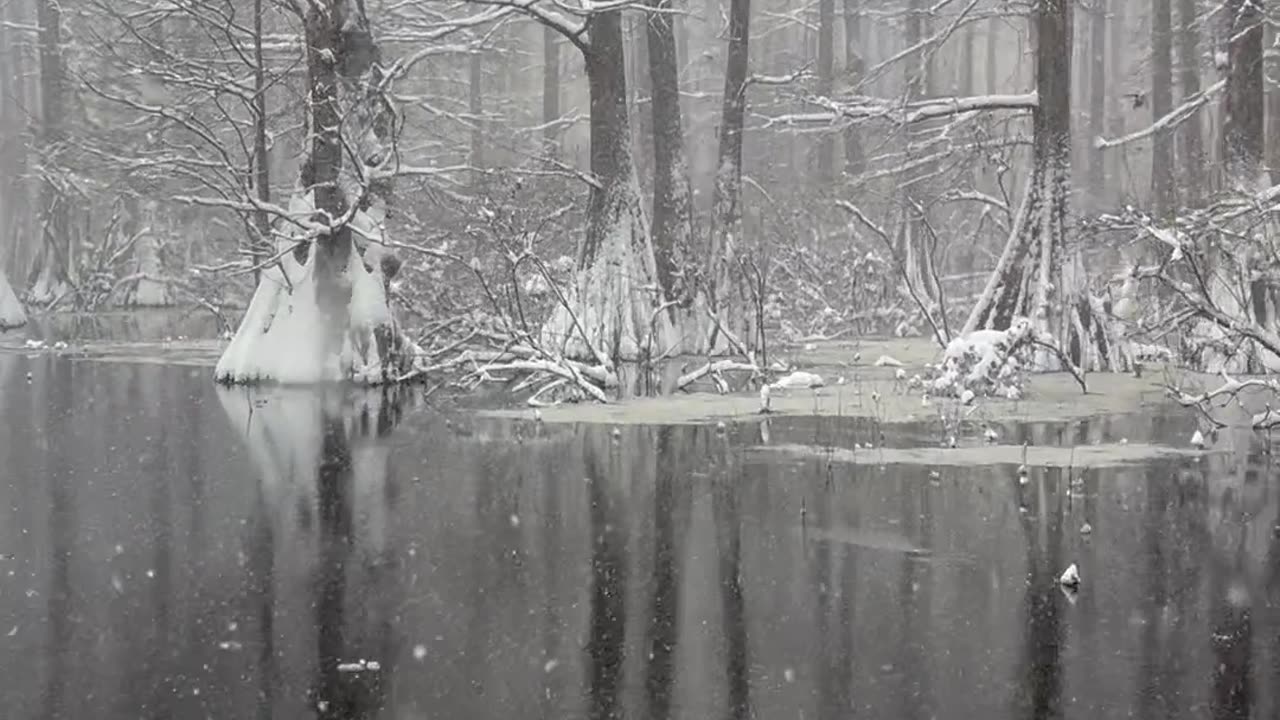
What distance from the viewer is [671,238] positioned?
20766 mm

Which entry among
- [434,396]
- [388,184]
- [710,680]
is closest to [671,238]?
[388,184]

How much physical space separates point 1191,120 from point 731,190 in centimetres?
1129

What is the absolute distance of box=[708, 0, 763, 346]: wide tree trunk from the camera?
20609 millimetres

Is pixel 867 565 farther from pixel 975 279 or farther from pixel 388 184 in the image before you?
pixel 975 279

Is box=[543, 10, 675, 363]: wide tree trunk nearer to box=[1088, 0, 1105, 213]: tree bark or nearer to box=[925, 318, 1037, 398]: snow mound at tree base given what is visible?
box=[925, 318, 1037, 398]: snow mound at tree base

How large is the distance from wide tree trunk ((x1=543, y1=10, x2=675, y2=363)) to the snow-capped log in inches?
566

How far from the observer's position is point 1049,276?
51.4ft

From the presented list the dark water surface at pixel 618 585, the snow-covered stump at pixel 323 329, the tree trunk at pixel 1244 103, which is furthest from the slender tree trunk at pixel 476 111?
the dark water surface at pixel 618 585

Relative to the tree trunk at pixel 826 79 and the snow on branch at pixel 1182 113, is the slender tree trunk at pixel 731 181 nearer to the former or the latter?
the snow on branch at pixel 1182 113

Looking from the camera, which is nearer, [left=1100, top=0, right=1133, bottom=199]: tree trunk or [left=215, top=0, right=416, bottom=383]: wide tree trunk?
[left=215, top=0, right=416, bottom=383]: wide tree trunk

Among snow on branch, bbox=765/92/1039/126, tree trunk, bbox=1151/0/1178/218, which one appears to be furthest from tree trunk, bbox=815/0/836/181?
snow on branch, bbox=765/92/1039/126

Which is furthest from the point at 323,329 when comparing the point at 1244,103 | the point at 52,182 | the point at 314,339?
the point at 52,182

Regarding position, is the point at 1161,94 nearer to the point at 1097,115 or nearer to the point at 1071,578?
the point at 1097,115

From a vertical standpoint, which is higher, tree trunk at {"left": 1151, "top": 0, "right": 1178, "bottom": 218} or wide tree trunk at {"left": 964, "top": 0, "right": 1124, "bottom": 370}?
tree trunk at {"left": 1151, "top": 0, "right": 1178, "bottom": 218}
